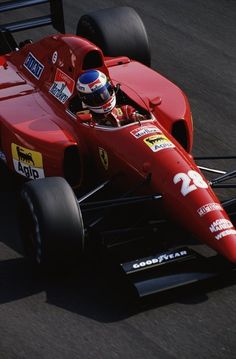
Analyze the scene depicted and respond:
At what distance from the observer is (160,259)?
7.43m

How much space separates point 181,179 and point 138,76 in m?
2.14

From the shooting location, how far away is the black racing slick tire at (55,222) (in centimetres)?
736

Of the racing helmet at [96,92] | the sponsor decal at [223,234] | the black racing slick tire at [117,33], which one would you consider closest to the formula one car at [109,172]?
the sponsor decal at [223,234]

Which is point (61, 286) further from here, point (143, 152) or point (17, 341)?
point (143, 152)

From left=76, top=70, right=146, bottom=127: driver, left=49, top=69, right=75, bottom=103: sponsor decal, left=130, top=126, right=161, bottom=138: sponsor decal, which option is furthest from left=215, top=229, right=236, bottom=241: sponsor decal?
left=49, top=69, right=75, bottom=103: sponsor decal

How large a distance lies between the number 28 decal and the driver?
89 cm

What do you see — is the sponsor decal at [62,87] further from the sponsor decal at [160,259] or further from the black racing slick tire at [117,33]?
the sponsor decal at [160,259]

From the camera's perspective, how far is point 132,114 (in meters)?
8.55

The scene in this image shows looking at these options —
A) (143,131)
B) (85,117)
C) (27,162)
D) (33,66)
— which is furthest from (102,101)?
(33,66)

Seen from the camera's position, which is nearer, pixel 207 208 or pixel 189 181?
pixel 207 208

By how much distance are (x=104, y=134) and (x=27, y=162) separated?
30.0 inches

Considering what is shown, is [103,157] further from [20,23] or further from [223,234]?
[20,23]

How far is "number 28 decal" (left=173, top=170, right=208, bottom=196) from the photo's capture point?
773 centimetres

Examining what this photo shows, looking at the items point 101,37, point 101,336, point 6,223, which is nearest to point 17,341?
point 101,336
